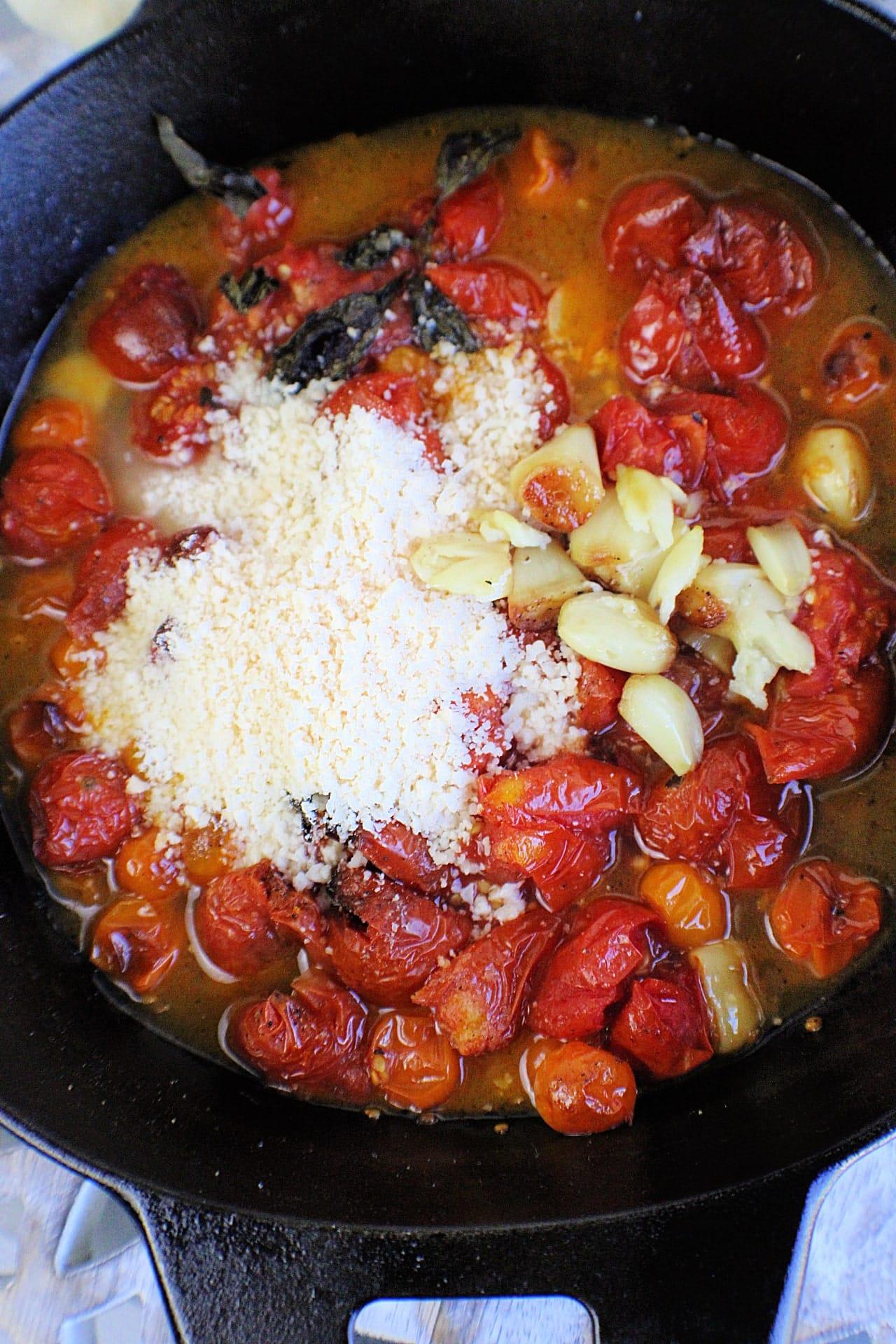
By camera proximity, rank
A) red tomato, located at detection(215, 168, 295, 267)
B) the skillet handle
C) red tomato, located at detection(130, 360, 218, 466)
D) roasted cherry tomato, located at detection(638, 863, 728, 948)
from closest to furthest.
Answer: the skillet handle → roasted cherry tomato, located at detection(638, 863, 728, 948) → red tomato, located at detection(130, 360, 218, 466) → red tomato, located at detection(215, 168, 295, 267)

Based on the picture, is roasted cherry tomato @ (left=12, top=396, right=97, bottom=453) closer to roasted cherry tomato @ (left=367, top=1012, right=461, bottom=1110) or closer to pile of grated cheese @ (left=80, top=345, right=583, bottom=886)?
pile of grated cheese @ (left=80, top=345, right=583, bottom=886)

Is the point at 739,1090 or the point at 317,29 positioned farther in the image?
the point at 317,29

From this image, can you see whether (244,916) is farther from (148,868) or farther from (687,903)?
(687,903)

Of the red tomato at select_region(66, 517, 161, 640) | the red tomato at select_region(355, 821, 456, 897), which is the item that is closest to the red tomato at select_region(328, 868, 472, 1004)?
the red tomato at select_region(355, 821, 456, 897)

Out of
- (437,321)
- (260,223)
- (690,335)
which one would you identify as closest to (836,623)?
(690,335)

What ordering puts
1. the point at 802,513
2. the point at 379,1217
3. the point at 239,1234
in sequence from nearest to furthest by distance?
the point at 239,1234, the point at 379,1217, the point at 802,513

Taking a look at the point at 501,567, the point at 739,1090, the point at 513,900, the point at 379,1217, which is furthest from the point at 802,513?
the point at 379,1217

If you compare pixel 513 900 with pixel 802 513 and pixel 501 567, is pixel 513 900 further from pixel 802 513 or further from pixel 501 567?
pixel 802 513
